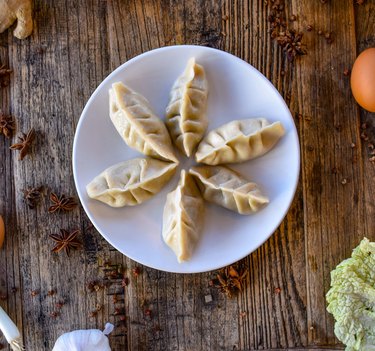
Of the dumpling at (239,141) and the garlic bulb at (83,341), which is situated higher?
the dumpling at (239,141)

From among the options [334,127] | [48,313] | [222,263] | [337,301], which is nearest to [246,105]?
[334,127]

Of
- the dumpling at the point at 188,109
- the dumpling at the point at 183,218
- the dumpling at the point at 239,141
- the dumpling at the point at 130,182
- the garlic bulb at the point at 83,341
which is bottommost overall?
the garlic bulb at the point at 83,341

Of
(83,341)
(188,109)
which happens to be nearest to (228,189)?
(188,109)

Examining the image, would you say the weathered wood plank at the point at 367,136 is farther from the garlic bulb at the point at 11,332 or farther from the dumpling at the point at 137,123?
the garlic bulb at the point at 11,332

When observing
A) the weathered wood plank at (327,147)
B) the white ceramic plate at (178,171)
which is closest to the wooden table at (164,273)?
the weathered wood plank at (327,147)

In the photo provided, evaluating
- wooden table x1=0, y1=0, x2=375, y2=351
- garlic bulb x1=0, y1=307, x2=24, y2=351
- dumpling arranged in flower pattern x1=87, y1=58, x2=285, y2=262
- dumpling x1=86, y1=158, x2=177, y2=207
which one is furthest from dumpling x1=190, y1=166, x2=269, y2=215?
garlic bulb x1=0, y1=307, x2=24, y2=351

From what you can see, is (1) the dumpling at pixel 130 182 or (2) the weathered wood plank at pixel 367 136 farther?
(2) the weathered wood plank at pixel 367 136

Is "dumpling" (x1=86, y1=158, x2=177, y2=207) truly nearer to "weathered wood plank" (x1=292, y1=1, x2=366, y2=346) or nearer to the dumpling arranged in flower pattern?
the dumpling arranged in flower pattern

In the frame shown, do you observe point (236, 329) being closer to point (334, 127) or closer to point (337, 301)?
point (337, 301)
